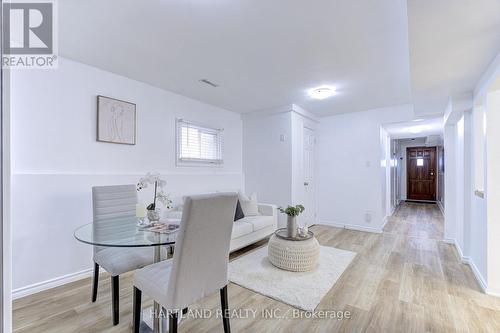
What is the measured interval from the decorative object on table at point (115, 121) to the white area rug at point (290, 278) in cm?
211

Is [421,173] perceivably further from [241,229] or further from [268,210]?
[241,229]

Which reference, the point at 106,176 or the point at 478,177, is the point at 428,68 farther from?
the point at 106,176

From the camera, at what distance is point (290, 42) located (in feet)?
7.33

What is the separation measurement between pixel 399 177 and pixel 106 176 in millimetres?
9566

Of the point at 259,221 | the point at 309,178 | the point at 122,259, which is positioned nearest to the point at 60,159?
the point at 122,259

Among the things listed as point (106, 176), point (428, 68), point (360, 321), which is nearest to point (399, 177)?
point (428, 68)

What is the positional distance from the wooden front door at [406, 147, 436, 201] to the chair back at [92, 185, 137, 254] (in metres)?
9.91

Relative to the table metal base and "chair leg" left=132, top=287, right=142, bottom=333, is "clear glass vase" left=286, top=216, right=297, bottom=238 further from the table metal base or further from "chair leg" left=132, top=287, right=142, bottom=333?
"chair leg" left=132, top=287, right=142, bottom=333

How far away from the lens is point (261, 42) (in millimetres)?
2230

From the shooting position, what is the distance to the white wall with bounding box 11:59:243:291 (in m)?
2.26

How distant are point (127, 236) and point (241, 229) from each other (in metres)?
1.82

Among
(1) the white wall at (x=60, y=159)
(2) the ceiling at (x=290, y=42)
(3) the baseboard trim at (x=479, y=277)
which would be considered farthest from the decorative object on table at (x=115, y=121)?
(3) the baseboard trim at (x=479, y=277)

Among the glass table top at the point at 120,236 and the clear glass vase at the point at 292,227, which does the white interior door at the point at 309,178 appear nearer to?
the clear glass vase at the point at 292,227

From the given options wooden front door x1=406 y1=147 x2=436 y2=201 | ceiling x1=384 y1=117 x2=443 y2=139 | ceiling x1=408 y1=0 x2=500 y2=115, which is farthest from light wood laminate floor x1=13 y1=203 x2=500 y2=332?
wooden front door x1=406 y1=147 x2=436 y2=201
